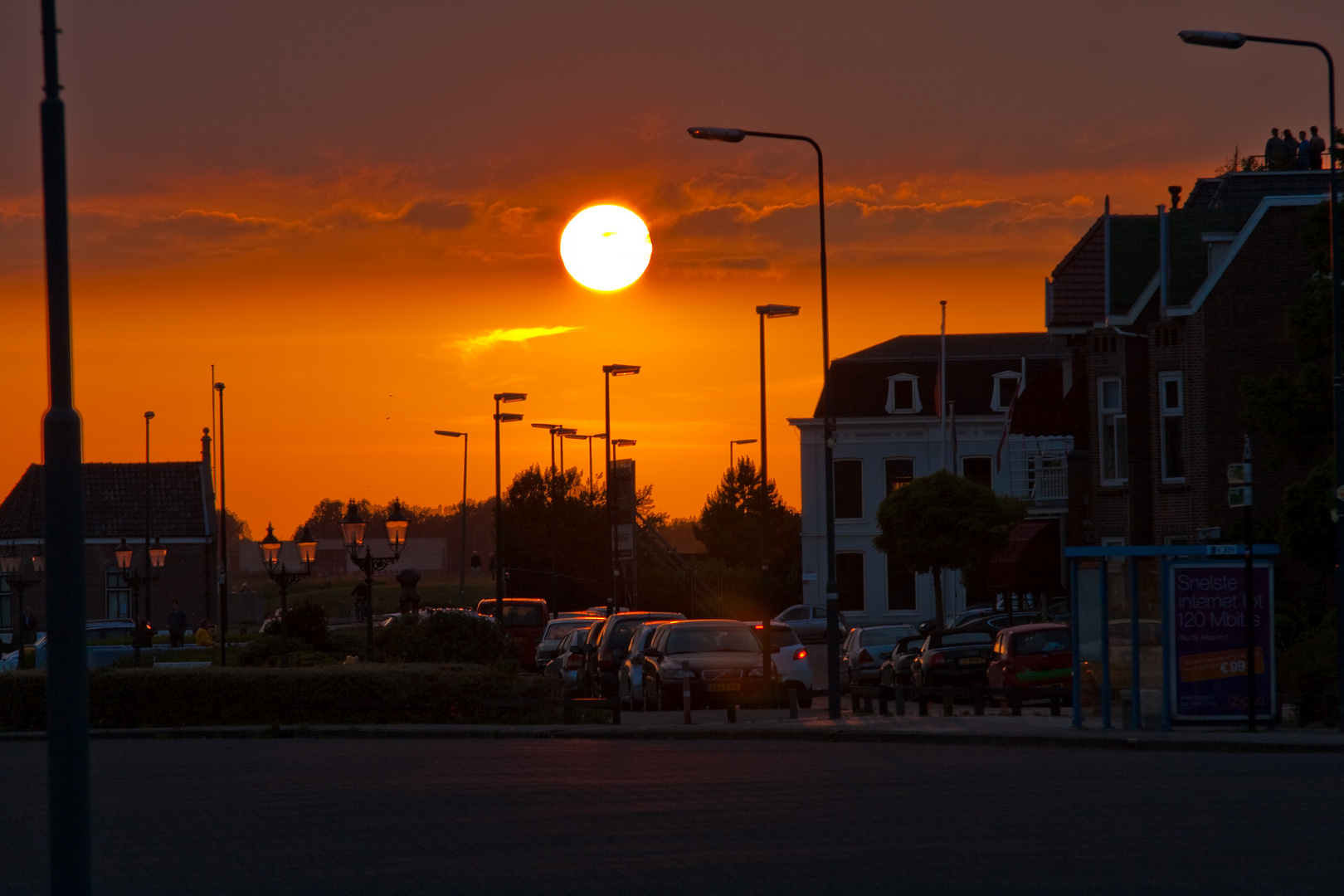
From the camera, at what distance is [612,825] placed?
12.8m

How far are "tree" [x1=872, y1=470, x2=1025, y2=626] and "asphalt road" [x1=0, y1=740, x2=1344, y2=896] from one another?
29818mm

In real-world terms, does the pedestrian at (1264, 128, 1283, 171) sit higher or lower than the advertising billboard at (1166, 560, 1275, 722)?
higher

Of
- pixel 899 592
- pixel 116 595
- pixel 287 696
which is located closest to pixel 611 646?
pixel 287 696

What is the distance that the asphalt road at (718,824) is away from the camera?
1020cm

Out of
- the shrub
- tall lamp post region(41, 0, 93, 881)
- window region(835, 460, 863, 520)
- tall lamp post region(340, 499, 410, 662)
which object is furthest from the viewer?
window region(835, 460, 863, 520)

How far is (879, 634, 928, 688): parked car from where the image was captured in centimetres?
3312

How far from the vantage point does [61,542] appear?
827 centimetres

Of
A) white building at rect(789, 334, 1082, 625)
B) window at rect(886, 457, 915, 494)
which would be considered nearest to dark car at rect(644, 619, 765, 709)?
white building at rect(789, 334, 1082, 625)

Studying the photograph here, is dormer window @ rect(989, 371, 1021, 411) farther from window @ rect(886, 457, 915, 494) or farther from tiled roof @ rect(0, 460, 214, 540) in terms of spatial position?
tiled roof @ rect(0, 460, 214, 540)

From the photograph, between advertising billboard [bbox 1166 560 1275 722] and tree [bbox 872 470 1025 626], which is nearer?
advertising billboard [bbox 1166 560 1275 722]

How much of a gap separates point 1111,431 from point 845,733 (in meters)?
20.1

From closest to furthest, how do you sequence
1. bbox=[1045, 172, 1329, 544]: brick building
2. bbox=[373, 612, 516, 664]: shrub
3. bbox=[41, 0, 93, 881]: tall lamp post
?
bbox=[41, 0, 93, 881]: tall lamp post, bbox=[373, 612, 516, 664]: shrub, bbox=[1045, 172, 1329, 544]: brick building

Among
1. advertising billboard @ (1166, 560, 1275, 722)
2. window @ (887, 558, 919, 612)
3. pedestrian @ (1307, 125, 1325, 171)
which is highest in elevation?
pedestrian @ (1307, 125, 1325, 171)

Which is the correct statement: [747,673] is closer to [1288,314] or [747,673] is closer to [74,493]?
[1288,314]
